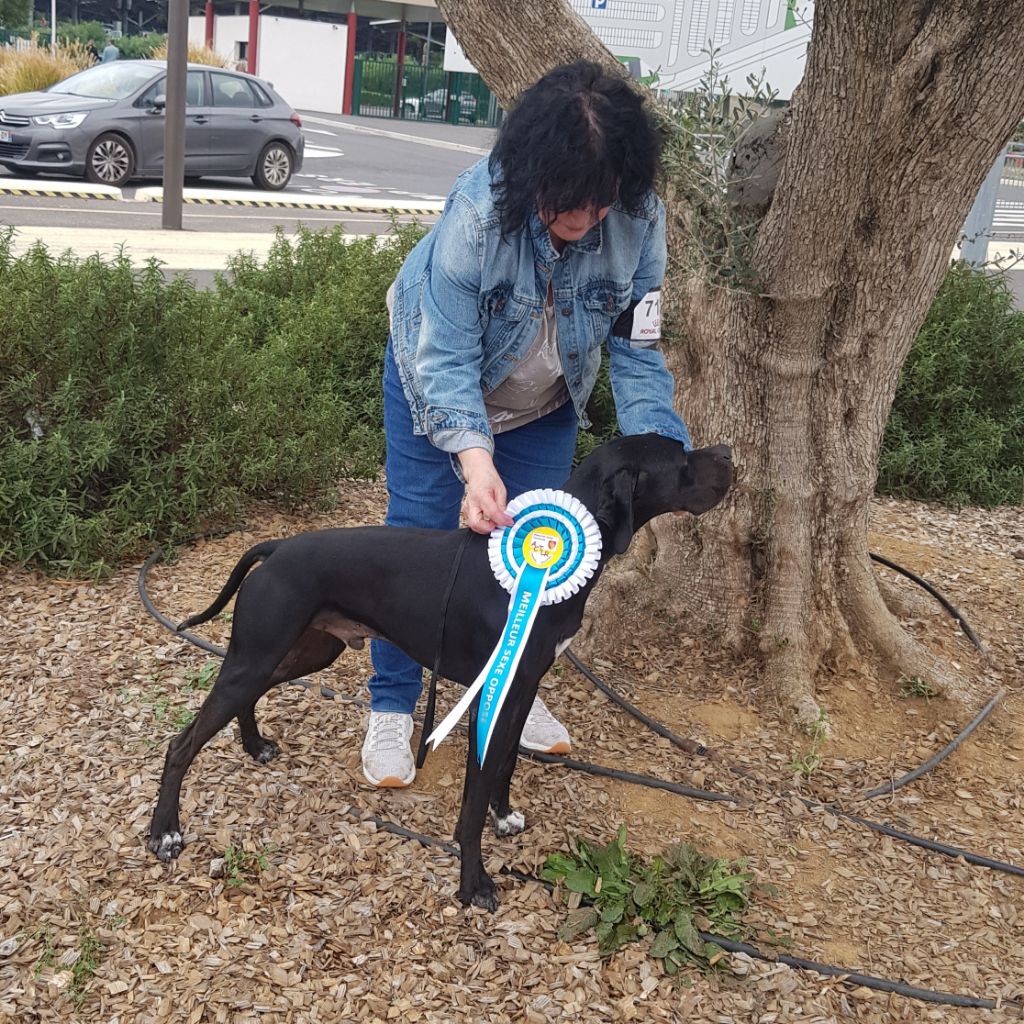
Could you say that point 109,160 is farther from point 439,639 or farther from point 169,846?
point 439,639

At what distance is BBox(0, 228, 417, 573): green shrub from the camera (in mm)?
4723

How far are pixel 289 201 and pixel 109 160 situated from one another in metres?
2.54

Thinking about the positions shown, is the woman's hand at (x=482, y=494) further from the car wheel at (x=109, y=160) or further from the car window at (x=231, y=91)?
the car window at (x=231, y=91)

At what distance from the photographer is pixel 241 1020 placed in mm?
2660

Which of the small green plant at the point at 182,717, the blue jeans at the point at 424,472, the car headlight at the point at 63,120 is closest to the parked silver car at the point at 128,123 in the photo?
the car headlight at the point at 63,120

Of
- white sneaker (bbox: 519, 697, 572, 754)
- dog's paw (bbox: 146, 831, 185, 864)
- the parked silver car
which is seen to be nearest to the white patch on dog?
dog's paw (bbox: 146, 831, 185, 864)

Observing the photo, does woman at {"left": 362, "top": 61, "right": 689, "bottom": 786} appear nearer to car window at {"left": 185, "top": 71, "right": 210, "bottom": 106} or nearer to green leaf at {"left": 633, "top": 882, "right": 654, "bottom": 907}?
green leaf at {"left": 633, "top": 882, "right": 654, "bottom": 907}

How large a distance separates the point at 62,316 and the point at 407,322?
100 inches

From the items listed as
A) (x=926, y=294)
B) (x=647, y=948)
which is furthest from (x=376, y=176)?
(x=647, y=948)

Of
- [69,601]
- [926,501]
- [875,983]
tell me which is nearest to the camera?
[875,983]

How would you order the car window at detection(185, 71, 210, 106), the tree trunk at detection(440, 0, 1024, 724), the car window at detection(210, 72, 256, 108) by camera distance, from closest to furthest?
the tree trunk at detection(440, 0, 1024, 724)
the car window at detection(185, 71, 210, 106)
the car window at detection(210, 72, 256, 108)

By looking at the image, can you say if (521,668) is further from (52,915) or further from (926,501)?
(926,501)

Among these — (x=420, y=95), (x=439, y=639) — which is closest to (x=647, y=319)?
(x=439, y=639)

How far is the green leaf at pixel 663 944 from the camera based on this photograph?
288cm
